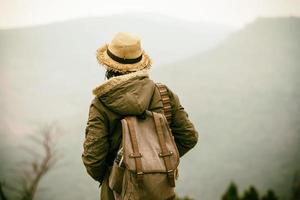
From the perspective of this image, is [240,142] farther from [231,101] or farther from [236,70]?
[236,70]

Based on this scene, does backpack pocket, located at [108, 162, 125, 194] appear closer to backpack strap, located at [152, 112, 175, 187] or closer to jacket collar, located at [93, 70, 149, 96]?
backpack strap, located at [152, 112, 175, 187]

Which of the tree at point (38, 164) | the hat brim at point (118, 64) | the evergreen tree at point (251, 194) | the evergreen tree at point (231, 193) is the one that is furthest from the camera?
the evergreen tree at point (251, 194)

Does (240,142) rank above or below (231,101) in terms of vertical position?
below

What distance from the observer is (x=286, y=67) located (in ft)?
20.0

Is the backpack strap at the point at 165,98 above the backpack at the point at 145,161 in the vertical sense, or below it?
above

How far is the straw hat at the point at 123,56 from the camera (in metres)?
2.10

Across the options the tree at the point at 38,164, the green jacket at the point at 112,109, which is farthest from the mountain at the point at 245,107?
the green jacket at the point at 112,109

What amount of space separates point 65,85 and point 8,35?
34.2 inches

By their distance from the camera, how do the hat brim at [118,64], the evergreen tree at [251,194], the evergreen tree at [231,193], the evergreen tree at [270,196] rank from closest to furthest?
1. the hat brim at [118,64]
2. the evergreen tree at [231,193]
3. the evergreen tree at [251,194]
4. the evergreen tree at [270,196]

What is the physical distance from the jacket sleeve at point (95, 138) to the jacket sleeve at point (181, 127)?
35 centimetres

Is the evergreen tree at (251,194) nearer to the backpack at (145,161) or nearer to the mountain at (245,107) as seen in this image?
the mountain at (245,107)

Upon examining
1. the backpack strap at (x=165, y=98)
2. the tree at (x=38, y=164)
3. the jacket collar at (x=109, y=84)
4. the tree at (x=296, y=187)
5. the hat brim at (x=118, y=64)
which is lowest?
the tree at (x=296, y=187)

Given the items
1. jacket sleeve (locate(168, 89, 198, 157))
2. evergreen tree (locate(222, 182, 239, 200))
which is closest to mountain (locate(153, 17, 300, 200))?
evergreen tree (locate(222, 182, 239, 200))

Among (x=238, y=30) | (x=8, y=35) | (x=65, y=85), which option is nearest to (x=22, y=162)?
(x=65, y=85)
